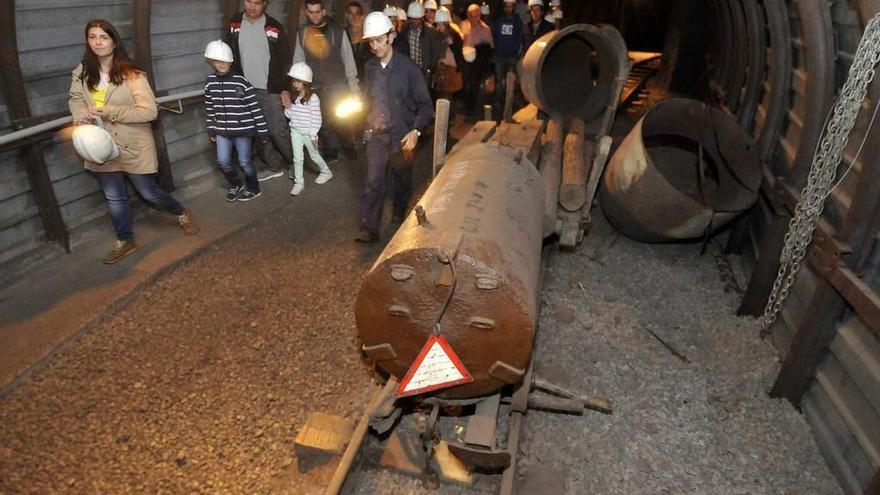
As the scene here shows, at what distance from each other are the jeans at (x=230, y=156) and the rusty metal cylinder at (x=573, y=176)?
13.6 ft

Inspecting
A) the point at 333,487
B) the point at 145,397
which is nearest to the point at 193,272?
the point at 145,397

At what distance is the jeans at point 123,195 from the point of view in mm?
5770

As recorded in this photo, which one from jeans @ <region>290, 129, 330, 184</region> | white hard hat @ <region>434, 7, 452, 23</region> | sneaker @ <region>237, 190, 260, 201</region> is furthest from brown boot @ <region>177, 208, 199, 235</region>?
white hard hat @ <region>434, 7, 452, 23</region>

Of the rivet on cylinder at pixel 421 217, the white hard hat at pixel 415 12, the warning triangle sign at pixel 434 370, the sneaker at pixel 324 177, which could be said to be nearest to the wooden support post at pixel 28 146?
the sneaker at pixel 324 177

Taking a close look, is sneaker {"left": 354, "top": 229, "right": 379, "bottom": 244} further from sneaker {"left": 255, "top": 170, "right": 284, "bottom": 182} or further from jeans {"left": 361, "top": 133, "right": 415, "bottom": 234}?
sneaker {"left": 255, "top": 170, "right": 284, "bottom": 182}

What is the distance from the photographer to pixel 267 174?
8719 mm

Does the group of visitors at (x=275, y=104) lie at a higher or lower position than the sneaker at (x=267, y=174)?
higher

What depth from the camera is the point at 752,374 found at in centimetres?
493

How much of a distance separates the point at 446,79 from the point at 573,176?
598 centimetres

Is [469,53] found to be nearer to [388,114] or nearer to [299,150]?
[299,150]

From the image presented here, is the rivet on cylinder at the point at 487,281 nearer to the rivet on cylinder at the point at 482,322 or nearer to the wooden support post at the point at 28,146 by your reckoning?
the rivet on cylinder at the point at 482,322

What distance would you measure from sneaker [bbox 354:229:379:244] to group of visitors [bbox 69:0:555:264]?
1 cm

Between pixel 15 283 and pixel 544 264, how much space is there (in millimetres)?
5385

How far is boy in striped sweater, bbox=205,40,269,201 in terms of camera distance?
265 inches
